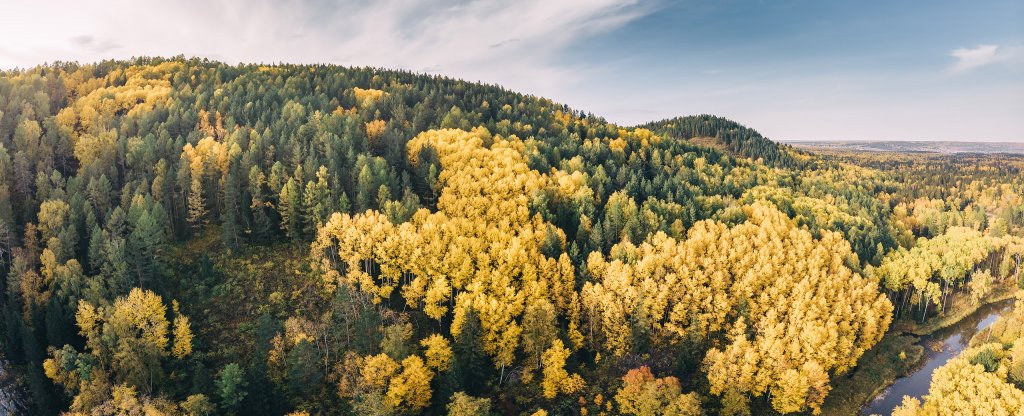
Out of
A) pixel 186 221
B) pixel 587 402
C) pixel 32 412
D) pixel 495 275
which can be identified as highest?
pixel 186 221

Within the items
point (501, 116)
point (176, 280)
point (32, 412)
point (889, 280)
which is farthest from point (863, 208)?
point (32, 412)

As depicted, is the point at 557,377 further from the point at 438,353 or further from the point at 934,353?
the point at 934,353

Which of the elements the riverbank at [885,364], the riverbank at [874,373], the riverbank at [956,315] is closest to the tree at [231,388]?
the riverbank at [874,373]

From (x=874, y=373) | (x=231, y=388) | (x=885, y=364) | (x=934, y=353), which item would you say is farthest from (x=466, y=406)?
(x=934, y=353)

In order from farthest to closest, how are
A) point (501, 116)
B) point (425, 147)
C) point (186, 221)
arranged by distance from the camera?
point (501, 116), point (425, 147), point (186, 221)

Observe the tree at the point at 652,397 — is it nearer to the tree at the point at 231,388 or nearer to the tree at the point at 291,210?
the tree at the point at 231,388

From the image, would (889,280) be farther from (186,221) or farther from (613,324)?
(186,221)
